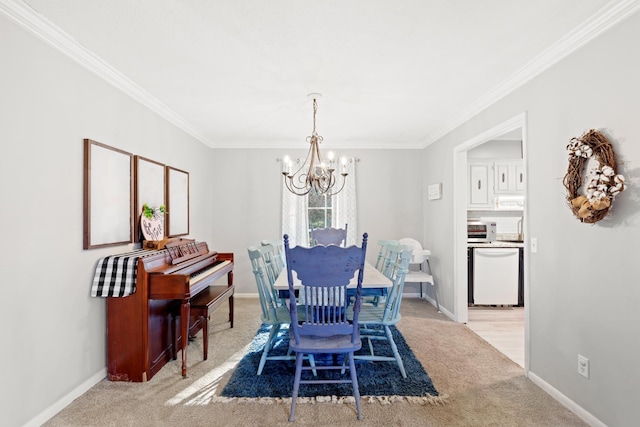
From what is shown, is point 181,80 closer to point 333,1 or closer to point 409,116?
point 333,1

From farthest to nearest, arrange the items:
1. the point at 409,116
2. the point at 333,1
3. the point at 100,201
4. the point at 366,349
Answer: the point at 409,116 → the point at 366,349 → the point at 100,201 → the point at 333,1

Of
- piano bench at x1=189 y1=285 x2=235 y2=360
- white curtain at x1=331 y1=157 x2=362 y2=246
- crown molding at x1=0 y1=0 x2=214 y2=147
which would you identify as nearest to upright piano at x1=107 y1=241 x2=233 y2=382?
piano bench at x1=189 y1=285 x2=235 y2=360

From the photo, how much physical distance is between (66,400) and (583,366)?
3.46 meters

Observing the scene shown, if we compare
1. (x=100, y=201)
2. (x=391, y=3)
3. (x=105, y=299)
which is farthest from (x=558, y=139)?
(x=105, y=299)

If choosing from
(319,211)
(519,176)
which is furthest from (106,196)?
(519,176)

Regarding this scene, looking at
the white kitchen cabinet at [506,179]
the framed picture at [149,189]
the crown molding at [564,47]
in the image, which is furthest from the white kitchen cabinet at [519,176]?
the framed picture at [149,189]

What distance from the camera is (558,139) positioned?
2.32 m

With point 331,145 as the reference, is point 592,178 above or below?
below

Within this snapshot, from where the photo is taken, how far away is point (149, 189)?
3250mm

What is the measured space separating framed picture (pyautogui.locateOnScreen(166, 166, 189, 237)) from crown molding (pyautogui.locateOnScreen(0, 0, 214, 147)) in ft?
2.28

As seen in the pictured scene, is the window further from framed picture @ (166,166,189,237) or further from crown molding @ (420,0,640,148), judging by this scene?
crown molding @ (420,0,640,148)

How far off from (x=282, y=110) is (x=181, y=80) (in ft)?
3.63

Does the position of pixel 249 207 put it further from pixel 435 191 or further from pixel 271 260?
pixel 435 191

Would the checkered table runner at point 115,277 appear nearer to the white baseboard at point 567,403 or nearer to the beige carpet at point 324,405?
the beige carpet at point 324,405
